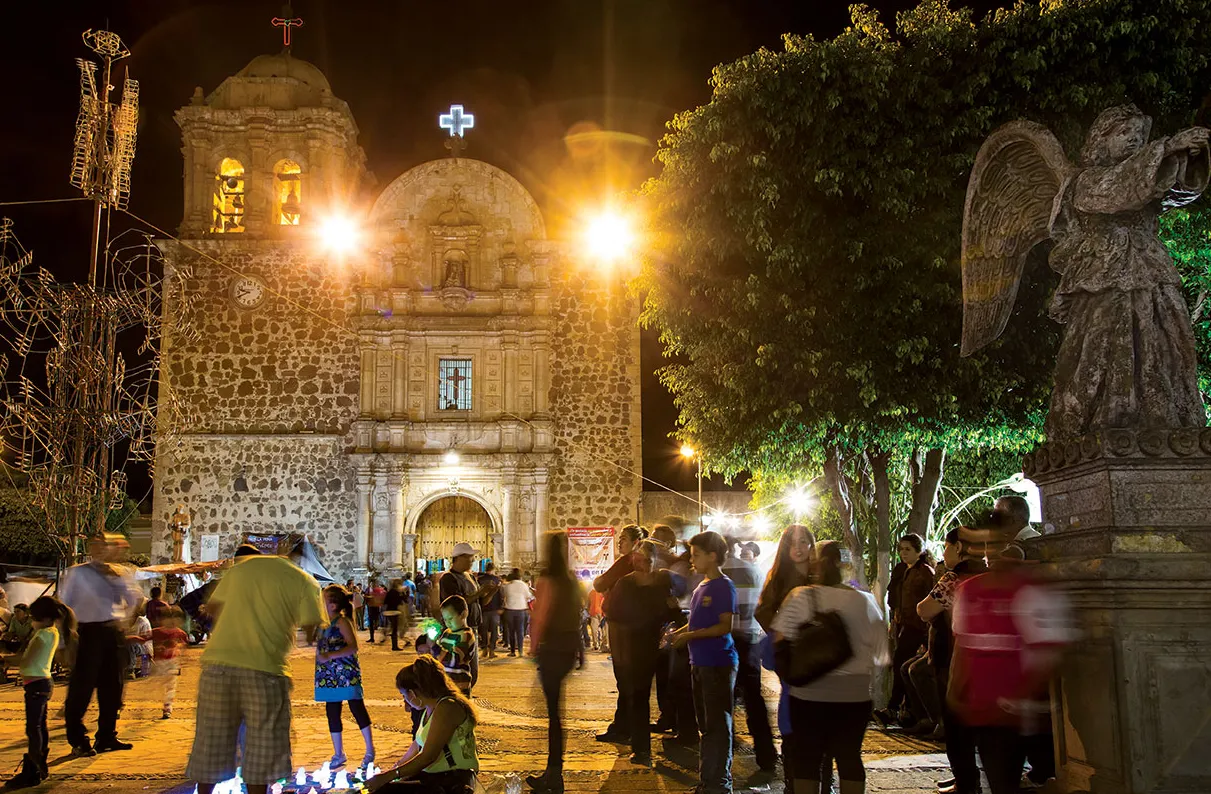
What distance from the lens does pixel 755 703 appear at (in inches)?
297

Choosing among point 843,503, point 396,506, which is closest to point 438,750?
point 843,503

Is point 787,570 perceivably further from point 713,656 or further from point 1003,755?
point 1003,755

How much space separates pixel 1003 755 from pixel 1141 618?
95 cm

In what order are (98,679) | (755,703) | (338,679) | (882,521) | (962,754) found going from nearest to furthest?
1. (962,754)
2. (338,679)
3. (755,703)
4. (98,679)
5. (882,521)

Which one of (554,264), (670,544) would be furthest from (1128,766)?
(554,264)

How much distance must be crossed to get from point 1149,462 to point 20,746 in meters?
8.05

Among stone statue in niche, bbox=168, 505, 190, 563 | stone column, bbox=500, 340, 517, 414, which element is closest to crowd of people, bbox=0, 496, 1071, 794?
stone statue in niche, bbox=168, 505, 190, 563

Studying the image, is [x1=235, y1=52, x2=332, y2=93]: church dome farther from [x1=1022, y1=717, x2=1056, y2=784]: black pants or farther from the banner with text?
[x1=1022, y1=717, x2=1056, y2=784]: black pants

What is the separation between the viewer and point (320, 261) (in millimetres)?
26000

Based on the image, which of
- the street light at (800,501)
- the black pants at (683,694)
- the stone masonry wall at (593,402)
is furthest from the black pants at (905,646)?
the stone masonry wall at (593,402)

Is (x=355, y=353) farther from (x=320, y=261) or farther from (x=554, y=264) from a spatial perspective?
(x=554, y=264)

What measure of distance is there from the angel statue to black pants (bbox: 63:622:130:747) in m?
6.76

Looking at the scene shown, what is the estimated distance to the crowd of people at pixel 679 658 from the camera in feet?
16.0

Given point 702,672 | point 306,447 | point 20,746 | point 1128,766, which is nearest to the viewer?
point 1128,766
